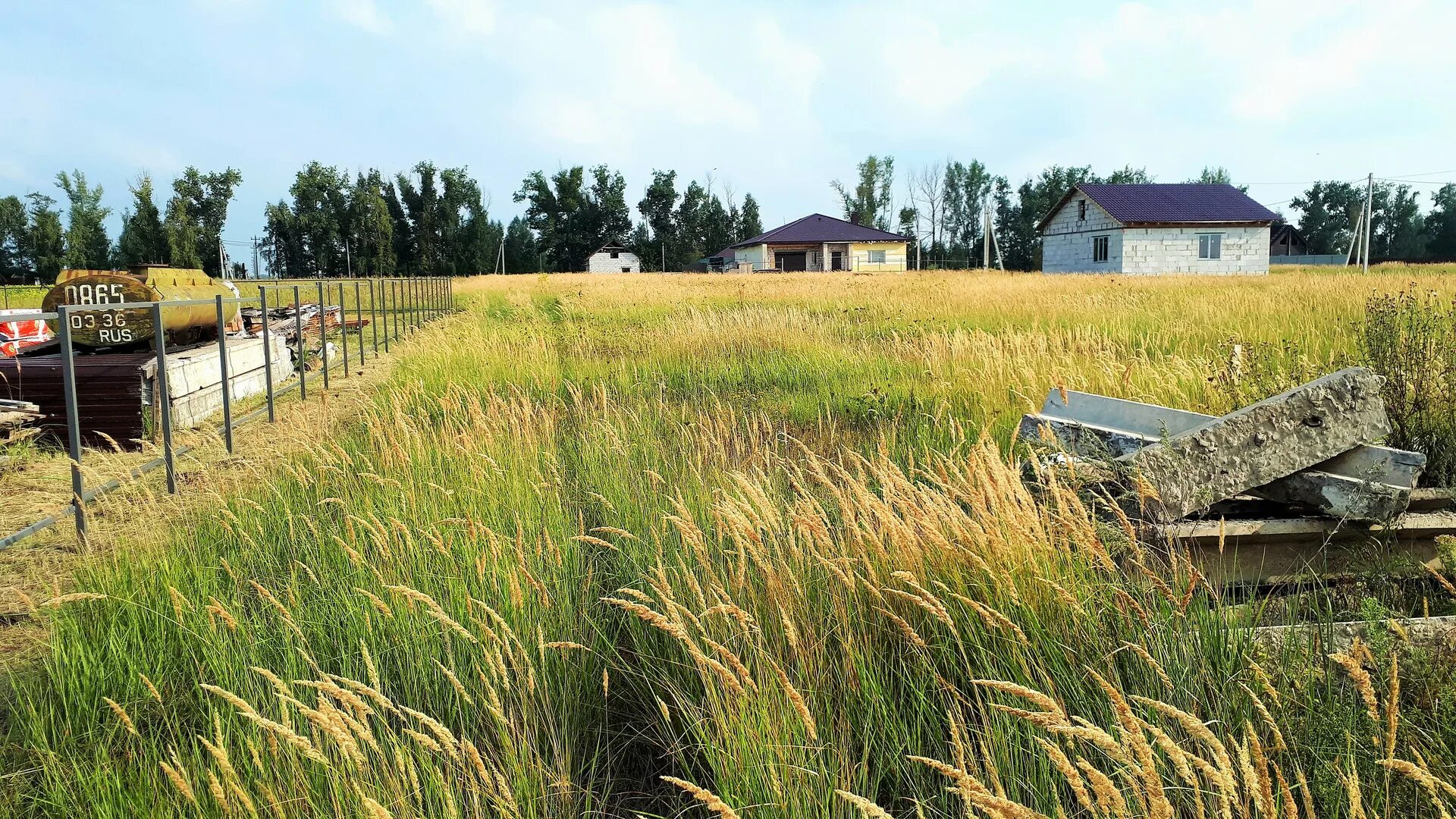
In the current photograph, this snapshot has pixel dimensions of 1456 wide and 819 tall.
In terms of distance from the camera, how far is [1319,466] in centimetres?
368

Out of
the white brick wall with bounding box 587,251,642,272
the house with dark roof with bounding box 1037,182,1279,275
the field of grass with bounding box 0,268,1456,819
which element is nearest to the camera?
the field of grass with bounding box 0,268,1456,819

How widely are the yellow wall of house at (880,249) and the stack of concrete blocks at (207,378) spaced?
182 ft

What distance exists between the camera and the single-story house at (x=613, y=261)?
83938 millimetres

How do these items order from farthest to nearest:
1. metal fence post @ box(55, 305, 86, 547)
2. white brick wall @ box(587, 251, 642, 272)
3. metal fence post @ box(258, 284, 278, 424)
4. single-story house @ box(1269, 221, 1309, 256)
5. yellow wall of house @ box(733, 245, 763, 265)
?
white brick wall @ box(587, 251, 642, 272), single-story house @ box(1269, 221, 1309, 256), yellow wall of house @ box(733, 245, 763, 265), metal fence post @ box(258, 284, 278, 424), metal fence post @ box(55, 305, 86, 547)

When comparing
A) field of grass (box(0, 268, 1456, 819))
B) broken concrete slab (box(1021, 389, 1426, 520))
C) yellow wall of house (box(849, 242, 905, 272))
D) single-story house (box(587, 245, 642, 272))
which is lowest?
field of grass (box(0, 268, 1456, 819))

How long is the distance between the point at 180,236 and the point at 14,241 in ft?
69.5

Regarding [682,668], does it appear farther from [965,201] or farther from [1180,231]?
[965,201]

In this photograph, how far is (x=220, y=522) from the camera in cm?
418

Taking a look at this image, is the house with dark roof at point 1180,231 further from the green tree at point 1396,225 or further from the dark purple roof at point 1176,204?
the green tree at point 1396,225

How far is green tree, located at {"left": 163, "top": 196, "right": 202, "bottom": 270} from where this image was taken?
221 ft

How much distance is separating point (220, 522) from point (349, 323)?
21.9m

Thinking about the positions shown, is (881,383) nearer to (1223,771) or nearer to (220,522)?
(220,522)

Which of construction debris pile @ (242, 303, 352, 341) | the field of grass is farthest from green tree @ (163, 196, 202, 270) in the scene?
the field of grass

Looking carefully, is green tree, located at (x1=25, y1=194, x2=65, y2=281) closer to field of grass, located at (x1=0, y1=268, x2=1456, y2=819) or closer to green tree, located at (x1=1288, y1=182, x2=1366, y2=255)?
field of grass, located at (x1=0, y1=268, x2=1456, y2=819)
